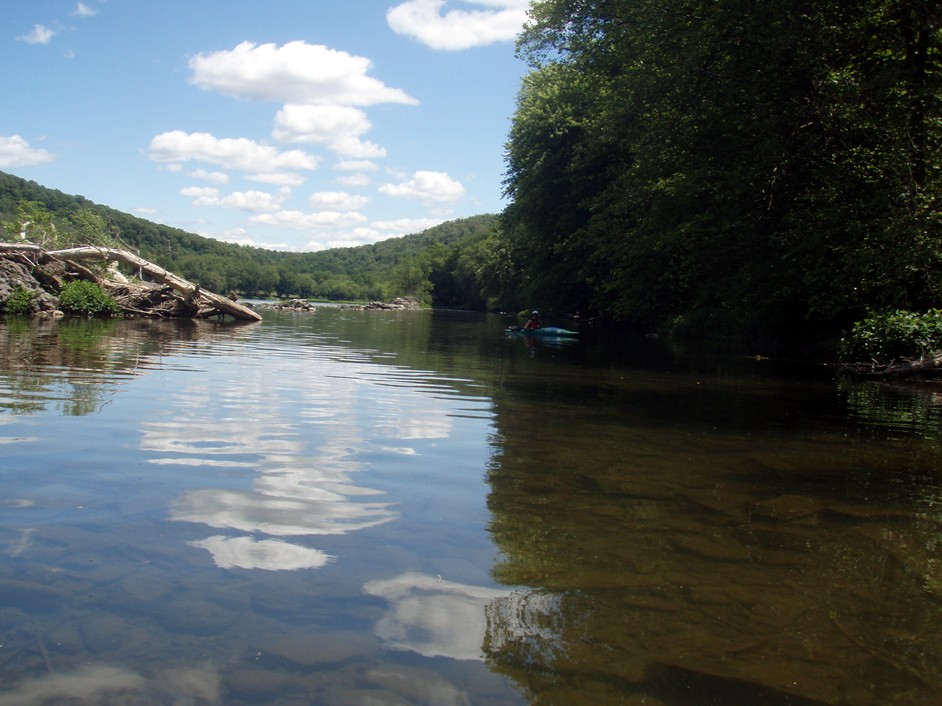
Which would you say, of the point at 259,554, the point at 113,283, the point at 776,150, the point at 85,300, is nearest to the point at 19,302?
Result: the point at 85,300

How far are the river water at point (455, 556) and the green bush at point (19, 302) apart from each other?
61.7ft

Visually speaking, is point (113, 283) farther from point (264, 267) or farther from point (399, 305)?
point (264, 267)

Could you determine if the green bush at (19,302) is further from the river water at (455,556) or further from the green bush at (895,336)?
the green bush at (895,336)

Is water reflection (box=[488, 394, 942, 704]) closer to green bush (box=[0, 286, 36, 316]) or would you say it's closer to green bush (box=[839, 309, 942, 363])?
green bush (box=[839, 309, 942, 363])

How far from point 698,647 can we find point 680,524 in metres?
1.75

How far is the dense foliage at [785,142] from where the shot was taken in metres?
14.6

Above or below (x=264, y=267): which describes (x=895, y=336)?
below

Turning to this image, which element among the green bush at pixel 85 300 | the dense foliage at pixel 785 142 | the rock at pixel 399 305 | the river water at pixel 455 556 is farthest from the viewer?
the rock at pixel 399 305

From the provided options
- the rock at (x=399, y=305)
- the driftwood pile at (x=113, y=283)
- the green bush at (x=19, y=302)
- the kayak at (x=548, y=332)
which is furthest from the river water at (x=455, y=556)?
the rock at (x=399, y=305)

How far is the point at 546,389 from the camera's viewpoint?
477 inches

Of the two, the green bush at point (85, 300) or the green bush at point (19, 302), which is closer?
the green bush at point (19, 302)

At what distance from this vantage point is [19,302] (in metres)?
24.9

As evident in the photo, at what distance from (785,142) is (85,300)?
23.7 metres

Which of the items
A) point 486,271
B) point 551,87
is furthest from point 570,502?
point 486,271
